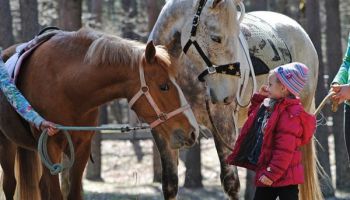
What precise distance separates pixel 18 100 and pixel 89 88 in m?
0.53

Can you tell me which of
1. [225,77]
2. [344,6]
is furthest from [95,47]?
[344,6]

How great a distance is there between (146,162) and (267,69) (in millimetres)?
11096

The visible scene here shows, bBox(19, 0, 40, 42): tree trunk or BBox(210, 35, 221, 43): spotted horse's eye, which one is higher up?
BBox(210, 35, 221, 43): spotted horse's eye

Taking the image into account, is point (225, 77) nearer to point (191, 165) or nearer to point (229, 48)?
point (229, 48)

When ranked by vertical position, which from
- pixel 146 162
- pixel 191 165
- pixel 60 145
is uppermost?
pixel 60 145

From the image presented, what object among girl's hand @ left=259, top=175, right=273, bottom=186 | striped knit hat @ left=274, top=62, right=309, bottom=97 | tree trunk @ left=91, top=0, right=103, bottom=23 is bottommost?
tree trunk @ left=91, top=0, right=103, bottom=23

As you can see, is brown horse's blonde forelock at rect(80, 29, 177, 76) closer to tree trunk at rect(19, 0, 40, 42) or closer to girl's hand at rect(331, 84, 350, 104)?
girl's hand at rect(331, 84, 350, 104)

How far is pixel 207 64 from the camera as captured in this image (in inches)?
221

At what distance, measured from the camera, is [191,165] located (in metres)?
12.9

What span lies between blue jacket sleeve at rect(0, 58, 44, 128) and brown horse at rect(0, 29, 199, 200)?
122 millimetres

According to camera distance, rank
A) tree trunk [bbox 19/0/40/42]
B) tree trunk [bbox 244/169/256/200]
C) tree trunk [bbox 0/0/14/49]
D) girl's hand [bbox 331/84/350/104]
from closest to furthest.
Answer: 1. girl's hand [bbox 331/84/350/104]
2. tree trunk [bbox 0/0/14/49]
3. tree trunk [bbox 19/0/40/42]
4. tree trunk [bbox 244/169/256/200]

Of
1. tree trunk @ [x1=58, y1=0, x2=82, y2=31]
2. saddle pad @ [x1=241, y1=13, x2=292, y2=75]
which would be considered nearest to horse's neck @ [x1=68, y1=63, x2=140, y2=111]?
saddle pad @ [x1=241, y1=13, x2=292, y2=75]

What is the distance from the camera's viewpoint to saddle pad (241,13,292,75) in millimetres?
6516

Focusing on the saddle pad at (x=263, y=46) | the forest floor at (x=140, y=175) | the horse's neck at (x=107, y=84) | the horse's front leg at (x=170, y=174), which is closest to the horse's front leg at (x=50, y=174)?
the horse's neck at (x=107, y=84)
